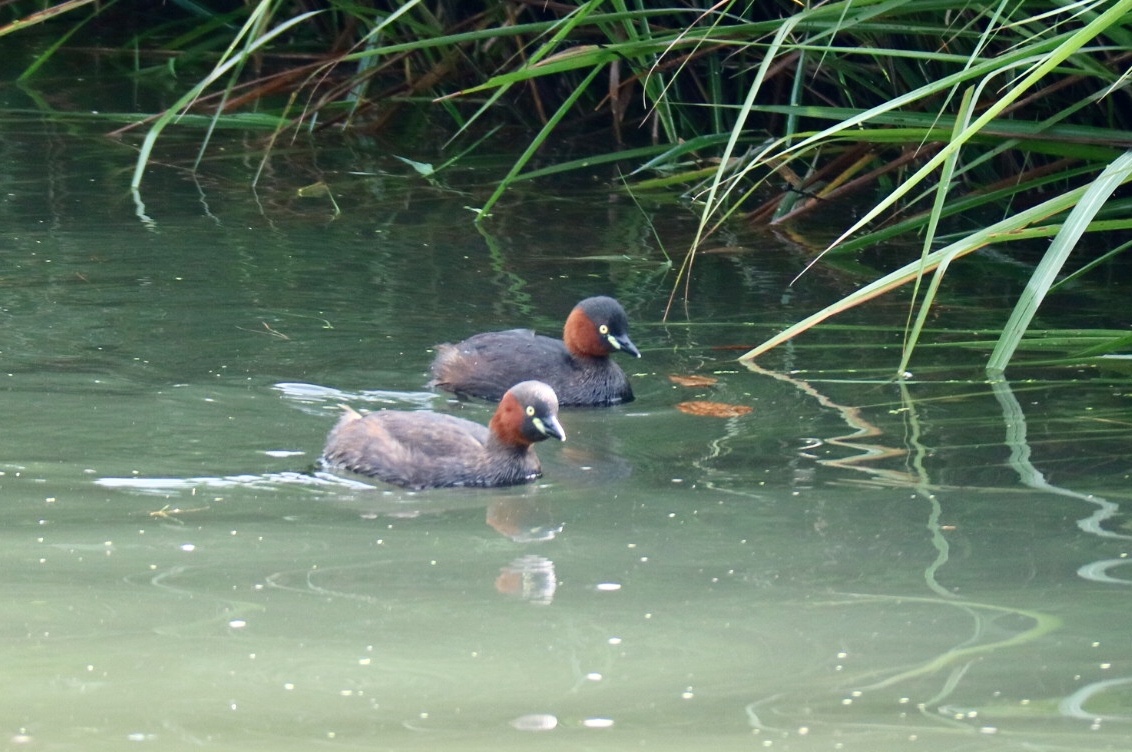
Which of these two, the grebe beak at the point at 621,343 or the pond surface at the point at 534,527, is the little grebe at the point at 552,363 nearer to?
the grebe beak at the point at 621,343

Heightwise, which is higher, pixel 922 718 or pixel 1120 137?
pixel 1120 137

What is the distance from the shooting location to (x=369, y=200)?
385 inches

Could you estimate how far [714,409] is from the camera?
252 inches

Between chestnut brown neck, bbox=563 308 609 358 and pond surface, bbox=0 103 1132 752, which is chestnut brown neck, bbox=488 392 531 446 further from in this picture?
chestnut brown neck, bbox=563 308 609 358

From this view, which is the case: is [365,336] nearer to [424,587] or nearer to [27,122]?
[424,587]

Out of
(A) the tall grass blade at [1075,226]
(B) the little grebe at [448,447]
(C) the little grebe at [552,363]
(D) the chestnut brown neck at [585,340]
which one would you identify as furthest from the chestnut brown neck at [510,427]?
(A) the tall grass blade at [1075,226]

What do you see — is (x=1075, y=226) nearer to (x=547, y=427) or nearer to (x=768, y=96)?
(x=547, y=427)

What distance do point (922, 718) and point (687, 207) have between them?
6468 mm

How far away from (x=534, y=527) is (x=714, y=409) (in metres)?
1.40

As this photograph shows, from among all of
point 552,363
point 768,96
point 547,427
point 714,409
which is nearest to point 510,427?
point 547,427

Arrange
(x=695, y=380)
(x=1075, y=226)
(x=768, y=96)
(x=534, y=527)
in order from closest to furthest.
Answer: (x=534, y=527) → (x=1075, y=226) → (x=695, y=380) → (x=768, y=96)

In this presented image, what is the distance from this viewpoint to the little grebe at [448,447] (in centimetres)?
567

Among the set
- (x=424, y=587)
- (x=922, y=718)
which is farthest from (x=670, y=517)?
(x=922, y=718)

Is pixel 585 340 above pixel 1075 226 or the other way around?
the other way around
